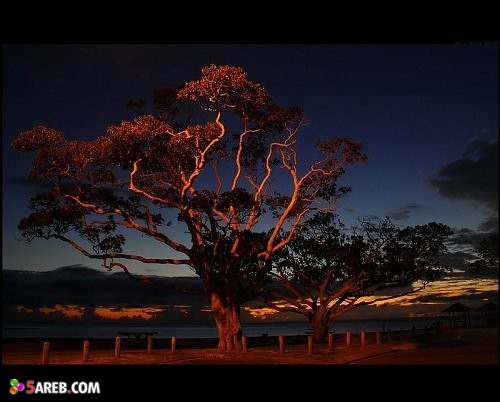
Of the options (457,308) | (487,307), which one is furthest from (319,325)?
(487,307)

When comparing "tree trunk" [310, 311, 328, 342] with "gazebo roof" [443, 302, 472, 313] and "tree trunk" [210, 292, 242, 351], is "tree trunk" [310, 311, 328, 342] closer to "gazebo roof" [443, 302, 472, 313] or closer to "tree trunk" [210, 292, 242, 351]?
"tree trunk" [210, 292, 242, 351]

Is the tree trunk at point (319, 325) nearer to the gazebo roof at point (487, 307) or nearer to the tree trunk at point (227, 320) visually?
the tree trunk at point (227, 320)

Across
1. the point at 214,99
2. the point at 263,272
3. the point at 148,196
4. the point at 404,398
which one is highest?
the point at 214,99

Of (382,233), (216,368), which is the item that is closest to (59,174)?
(216,368)

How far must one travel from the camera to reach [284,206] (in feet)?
62.3

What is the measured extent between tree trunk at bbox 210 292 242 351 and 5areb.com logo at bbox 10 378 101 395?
8182mm

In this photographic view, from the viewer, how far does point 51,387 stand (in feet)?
25.7

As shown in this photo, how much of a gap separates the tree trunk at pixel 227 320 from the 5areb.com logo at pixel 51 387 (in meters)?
8.18

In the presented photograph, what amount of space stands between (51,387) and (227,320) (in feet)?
27.9

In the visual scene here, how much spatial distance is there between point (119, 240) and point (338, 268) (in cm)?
1165

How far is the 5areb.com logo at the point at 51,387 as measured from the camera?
25.4ft

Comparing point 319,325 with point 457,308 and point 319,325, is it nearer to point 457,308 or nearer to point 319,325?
point 319,325

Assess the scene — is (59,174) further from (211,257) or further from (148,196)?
(211,257)

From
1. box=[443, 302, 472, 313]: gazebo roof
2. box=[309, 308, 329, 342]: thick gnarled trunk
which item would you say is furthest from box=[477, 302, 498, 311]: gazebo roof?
box=[309, 308, 329, 342]: thick gnarled trunk
